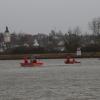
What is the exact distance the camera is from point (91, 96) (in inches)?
584

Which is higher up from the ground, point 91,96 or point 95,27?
point 95,27

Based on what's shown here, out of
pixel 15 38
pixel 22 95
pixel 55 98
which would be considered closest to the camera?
pixel 55 98

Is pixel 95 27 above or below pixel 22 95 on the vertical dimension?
above

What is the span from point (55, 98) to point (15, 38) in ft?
431

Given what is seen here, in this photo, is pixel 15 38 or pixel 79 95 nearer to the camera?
pixel 79 95

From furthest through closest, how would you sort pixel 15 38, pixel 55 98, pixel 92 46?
pixel 15 38, pixel 92 46, pixel 55 98

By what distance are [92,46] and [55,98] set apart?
234ft

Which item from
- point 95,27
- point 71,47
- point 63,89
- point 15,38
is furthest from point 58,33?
point 63,89

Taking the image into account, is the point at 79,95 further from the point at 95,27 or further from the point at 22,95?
the point at 95,27

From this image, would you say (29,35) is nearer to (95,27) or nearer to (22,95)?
(95,27)

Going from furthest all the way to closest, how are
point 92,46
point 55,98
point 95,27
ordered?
1. point 95,27
2. point 92,46
3. point 55,98

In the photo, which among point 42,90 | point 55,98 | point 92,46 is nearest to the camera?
point 55,98

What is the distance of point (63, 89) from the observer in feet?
57.3

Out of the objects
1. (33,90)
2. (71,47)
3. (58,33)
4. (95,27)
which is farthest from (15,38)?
(33,90)
